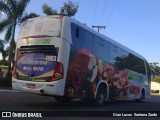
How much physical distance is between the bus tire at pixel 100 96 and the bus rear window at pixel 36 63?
3.47m

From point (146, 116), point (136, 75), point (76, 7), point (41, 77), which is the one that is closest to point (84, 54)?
point (41, 77)

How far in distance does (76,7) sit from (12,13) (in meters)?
8.60

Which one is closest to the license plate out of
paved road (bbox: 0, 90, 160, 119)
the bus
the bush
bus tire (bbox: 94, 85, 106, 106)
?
the bus

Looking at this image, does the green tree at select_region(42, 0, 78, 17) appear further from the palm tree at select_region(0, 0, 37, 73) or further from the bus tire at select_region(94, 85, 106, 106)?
the bus tire at select_region(94, 85, 106, 106)

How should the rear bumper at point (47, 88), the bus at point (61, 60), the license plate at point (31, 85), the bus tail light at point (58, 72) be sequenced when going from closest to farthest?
the rear bumper at point (47, 88) → the bus tail light at point (58, 72) → the bus at point (61, 60) → the license plate at point (31, 85)

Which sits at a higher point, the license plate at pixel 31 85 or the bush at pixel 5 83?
the bush at pixel 5 83

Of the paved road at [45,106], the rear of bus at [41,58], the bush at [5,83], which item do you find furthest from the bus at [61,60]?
the bush at [5,83]

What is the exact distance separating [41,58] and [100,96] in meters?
4.04

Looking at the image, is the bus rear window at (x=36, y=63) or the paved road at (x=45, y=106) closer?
the paved road at (x=45, y=106)

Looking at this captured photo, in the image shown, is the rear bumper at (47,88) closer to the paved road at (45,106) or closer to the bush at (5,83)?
the paved road at (45,106)

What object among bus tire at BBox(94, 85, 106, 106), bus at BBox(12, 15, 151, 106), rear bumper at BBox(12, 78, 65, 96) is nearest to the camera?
rear bumper at BBox(12, 78, 65, 96)

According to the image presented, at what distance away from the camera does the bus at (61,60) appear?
554 inches

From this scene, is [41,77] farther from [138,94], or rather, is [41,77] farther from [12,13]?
[12,13]

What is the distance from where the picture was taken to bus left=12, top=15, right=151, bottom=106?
14.1m
